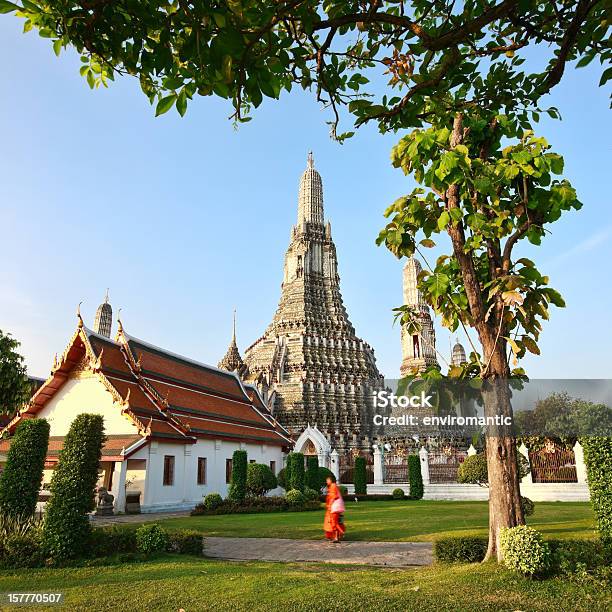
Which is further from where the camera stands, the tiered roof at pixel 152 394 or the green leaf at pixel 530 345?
the tiered roof at pixel 152 394

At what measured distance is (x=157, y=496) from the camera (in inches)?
744

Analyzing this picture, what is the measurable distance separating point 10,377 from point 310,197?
48718 millimetres

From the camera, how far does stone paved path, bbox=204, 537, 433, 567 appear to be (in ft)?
28.3

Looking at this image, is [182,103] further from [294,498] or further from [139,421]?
[294,498]

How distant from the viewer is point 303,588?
628 cm

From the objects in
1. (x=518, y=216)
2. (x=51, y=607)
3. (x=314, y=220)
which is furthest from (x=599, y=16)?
(x=314, y=220)

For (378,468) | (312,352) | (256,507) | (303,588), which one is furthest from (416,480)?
(312,352)

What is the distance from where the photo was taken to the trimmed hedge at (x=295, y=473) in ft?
74.8

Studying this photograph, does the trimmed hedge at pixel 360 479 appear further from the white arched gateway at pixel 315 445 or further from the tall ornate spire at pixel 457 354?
the tall ornate spire at pixel 457 354

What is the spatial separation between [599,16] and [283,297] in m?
51.7

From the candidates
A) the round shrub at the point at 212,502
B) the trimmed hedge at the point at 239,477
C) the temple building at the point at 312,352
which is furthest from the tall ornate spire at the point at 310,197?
the round shrub at the point at 212,502

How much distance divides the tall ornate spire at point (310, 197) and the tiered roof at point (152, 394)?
3435 centimetres

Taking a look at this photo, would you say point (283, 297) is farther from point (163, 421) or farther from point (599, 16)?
point (599, 16)

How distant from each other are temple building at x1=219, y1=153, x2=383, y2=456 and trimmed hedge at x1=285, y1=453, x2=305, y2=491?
1593 centimetres
